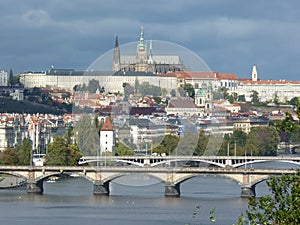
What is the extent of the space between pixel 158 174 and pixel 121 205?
12.1ft

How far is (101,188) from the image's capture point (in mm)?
27469

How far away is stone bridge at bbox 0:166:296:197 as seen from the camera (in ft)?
88.3

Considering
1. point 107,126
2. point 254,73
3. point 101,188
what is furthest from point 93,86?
point 254,73

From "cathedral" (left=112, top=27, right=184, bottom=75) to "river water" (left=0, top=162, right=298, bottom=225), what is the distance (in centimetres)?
246

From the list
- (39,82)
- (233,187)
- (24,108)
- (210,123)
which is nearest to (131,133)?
(233,187)

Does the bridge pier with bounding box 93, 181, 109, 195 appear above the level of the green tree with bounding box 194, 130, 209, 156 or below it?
below

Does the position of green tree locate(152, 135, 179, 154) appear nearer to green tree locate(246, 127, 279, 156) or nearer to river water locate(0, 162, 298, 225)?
river water locate(0, 162, 298, 225)

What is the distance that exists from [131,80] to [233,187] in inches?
167

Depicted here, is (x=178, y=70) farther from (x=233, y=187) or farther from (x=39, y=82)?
(x=39, y=82)

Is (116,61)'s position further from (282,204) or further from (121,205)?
(282,204)

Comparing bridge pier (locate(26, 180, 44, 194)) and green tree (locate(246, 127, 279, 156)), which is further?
green tree (locate(246, 127, 279, 156))

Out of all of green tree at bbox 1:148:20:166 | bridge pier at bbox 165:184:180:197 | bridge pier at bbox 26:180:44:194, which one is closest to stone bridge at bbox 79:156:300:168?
bridge pier at bbox 165:184:180:197

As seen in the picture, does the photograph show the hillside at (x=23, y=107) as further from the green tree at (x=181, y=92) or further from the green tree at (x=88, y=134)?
the green tree at (x=181, y=92)

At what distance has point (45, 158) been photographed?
34.6m
